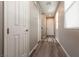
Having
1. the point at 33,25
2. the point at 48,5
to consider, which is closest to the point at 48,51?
the point at 33,25

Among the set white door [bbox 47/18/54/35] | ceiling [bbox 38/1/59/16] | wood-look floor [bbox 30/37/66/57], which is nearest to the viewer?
wood-look floor [bbox 30/37/66/57]

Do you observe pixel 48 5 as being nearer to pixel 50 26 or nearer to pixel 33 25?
pixel 33 25

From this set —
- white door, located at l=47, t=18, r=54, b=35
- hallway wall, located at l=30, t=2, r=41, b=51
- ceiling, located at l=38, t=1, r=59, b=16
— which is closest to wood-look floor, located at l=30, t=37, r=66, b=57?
hallway wall, located at l=30, t=2, r=41, b=51

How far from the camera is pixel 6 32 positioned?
72.8 inches

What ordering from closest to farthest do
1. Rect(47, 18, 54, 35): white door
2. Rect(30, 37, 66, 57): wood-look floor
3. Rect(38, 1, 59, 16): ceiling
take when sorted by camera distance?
Rect(30, 37, 66, 57): wood-look floor, Rect(38, 1, 59, 16): ceiling, Rect(47, 18, 54, 35): white door

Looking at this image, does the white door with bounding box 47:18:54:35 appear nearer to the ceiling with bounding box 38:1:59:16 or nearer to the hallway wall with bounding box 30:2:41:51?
the ceiling with bounding box 38:1:59:16

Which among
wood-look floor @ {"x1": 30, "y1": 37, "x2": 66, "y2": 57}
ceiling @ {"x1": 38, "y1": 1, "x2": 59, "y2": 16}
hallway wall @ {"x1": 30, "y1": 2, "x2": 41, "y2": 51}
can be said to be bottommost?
wood-look floor @ {"x1": 30, "y1": 37, "x2": 66, "y2": 57}

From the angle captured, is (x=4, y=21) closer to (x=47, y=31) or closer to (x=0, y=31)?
(x=0, y=31)

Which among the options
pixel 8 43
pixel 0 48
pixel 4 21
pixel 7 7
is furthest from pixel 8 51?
pixel 7 7

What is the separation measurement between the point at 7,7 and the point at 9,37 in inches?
16.3

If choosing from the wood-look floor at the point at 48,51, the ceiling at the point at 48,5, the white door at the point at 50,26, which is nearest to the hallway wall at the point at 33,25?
the wood-look floor at the point at 48,51

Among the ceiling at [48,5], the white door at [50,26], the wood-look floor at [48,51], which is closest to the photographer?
the wood-look floor at [48,51]

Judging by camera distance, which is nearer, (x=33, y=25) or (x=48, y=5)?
(x=33, y=25)

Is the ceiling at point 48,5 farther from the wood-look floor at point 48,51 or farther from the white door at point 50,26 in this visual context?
the white door at point 50,26
